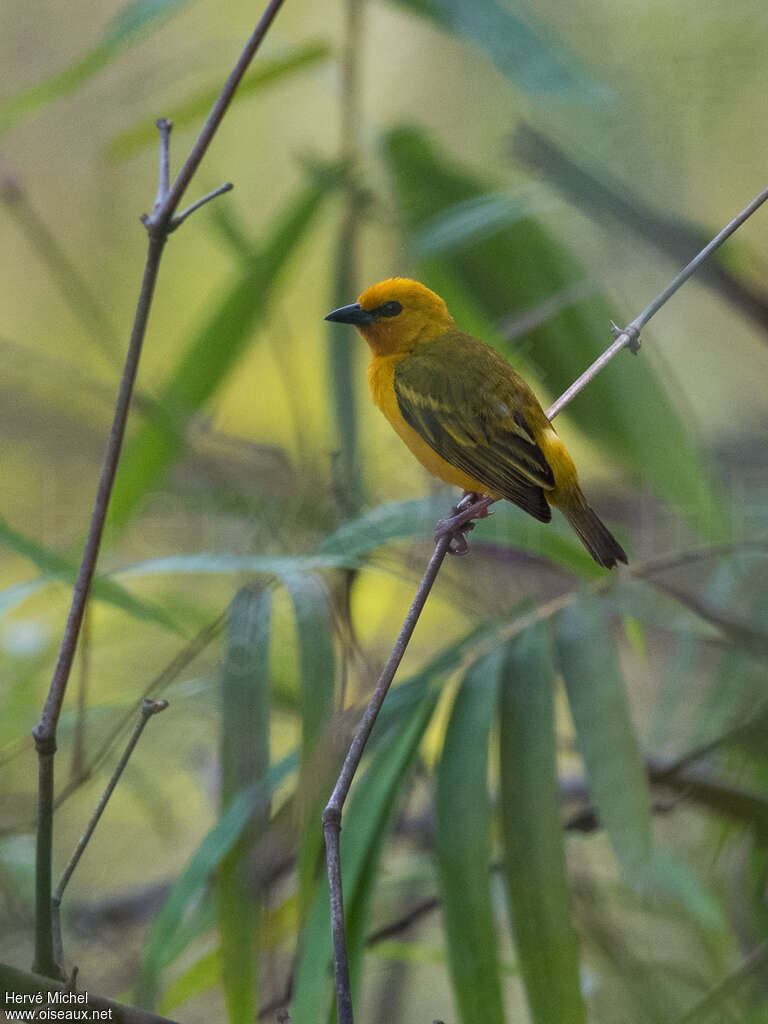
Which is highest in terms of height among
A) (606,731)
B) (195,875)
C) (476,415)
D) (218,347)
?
(218,347)

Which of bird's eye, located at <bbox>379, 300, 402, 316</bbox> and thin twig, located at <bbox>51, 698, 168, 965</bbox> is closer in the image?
thin twig, located at <bbox>51, 698, 168, 965</bbox>

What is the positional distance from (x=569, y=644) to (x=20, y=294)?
373cm

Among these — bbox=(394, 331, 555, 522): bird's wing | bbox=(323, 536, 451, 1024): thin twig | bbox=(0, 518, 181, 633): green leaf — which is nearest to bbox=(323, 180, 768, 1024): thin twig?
bbox=(323, 536, 451, 1024): thin twig

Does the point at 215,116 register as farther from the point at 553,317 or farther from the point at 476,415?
the point at 553,317

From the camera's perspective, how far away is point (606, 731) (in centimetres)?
152

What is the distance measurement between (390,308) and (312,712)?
56cm

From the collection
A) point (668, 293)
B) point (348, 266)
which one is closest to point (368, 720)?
point (668, 293)

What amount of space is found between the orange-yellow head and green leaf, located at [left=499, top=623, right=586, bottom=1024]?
19.7 inches

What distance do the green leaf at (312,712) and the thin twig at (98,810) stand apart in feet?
1.38

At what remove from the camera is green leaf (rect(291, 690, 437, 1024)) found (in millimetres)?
1265

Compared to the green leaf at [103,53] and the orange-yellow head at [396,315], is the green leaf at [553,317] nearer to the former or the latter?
the orange-yellow head at [396,315]

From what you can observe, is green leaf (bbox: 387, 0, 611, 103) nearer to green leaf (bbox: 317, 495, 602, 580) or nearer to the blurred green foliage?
the blurred green foliage

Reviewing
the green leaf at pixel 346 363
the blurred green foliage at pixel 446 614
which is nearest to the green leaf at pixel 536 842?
the blurred green foliage at pixel 446 614

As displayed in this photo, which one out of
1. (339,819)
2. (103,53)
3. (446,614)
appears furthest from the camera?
(446,614)
